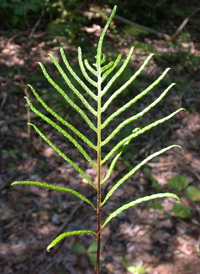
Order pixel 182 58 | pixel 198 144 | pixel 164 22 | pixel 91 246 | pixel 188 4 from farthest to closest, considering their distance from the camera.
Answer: pixel 188 4 → pixel 164 22 → pixel 182 58 → pixel 198 144 → pixel 91 246

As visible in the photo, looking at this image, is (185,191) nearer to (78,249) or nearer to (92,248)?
(92,248)

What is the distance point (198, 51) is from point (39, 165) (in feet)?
13.9

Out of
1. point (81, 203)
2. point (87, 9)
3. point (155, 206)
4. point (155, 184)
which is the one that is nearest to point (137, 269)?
point (155, 206)

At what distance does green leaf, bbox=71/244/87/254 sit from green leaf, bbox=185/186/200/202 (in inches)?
49.9

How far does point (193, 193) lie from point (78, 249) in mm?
1381

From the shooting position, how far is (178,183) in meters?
3.03

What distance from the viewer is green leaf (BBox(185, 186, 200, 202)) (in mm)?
2918

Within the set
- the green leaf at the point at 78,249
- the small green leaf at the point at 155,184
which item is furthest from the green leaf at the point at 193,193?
the green leaf at the point at 78,249

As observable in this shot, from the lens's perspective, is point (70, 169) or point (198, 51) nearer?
point (70, 169)

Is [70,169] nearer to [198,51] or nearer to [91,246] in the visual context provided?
[91,246]

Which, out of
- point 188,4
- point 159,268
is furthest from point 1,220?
point 188,4

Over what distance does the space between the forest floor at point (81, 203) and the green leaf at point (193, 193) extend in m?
0.04

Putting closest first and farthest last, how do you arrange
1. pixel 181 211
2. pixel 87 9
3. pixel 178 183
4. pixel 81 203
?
pixel 181 211, pixel 81 203, pixel 178 183, pixel 87 9

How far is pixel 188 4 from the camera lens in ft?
24.5
